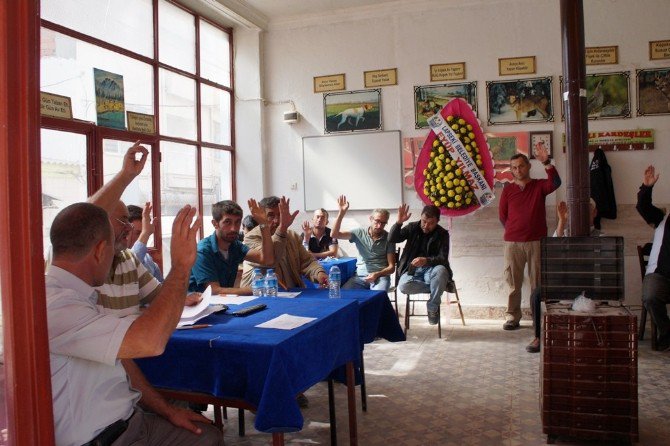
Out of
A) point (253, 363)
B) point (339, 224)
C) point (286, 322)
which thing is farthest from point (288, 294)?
point (339, 224)

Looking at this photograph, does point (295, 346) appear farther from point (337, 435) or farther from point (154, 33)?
point (154, 33)

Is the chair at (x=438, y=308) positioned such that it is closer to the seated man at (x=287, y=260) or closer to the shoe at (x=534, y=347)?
the shoe at (x=534, y=347)

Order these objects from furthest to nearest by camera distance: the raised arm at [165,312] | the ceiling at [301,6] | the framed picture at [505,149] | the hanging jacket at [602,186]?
the ceiling at [301,6] → the framed picture at [505,149] → the hanging jacket at [602,186] → the raised arm at [165,312]

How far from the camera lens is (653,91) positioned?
6.00m

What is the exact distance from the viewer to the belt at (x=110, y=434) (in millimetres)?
1588

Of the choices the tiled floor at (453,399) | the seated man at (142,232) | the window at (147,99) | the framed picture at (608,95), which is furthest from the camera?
the framed picture at (608,95)

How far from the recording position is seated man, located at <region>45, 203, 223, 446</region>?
1447mm

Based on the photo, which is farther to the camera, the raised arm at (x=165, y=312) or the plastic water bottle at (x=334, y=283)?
the plastic water bottle at (x=334, y=283)

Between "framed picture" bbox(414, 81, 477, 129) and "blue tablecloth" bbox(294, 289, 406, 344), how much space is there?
3671 millimetres

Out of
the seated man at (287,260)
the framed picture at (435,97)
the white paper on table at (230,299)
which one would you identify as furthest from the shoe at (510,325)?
the white paper on table at (230,299)

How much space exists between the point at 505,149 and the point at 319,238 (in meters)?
2.42

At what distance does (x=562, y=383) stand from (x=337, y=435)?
4.23ft

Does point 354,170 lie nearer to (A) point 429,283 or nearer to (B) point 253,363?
(A) point 429,283

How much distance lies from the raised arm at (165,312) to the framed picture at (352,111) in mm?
5531
